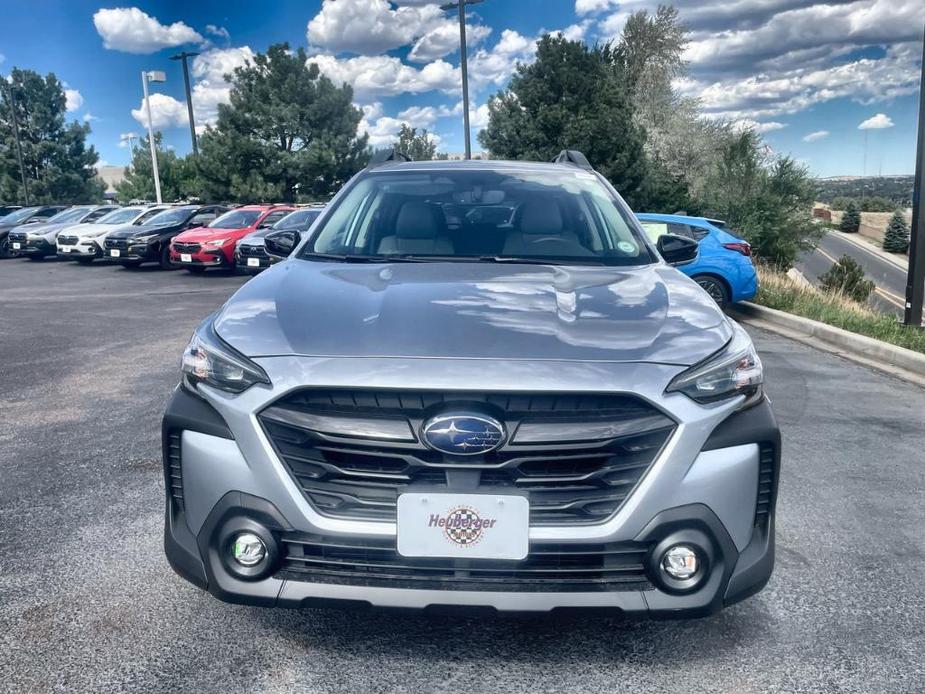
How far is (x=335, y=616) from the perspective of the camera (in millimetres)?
2926

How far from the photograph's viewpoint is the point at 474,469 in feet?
7.32

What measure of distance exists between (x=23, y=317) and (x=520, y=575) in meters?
11.5

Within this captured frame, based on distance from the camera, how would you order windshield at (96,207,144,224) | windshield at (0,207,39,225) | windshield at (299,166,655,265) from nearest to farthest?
1. windshield at (299,166,655,265)
2. windshield at (96,207,144,224)
3. windshield at (0,207,39,225)

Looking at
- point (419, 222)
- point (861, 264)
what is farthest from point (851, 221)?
point (419, 222)

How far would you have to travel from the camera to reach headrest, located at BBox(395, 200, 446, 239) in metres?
3.70

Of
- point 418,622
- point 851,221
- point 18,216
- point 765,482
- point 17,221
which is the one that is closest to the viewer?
point 765,482

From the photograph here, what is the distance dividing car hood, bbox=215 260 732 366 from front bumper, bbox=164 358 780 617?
5.0 inches

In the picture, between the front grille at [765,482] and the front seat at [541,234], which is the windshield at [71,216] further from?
the front grille at [765,482]

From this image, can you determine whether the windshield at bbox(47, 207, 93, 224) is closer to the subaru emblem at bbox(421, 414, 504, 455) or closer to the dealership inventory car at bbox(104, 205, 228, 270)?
the dealership inventory car at bbox(104, 205, 228, 270)

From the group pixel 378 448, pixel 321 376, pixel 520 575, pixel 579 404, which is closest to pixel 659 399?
pixel 579 404

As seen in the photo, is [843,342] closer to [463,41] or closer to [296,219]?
[296,219]

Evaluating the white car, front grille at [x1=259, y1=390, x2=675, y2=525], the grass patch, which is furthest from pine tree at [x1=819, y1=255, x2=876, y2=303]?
front grille at [x1=259, y1=390, x2=675, y2=525]

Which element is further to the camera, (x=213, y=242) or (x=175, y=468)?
(x=213, y=242)

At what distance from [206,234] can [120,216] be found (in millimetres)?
7110
